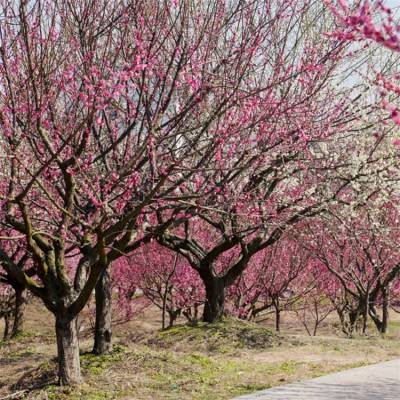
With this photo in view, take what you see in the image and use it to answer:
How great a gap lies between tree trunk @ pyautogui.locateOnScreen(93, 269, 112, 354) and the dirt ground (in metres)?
0.20

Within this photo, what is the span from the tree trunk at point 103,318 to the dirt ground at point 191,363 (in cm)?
20

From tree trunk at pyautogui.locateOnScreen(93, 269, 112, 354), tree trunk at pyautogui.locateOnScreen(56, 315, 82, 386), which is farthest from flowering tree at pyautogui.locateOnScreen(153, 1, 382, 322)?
tree trunk at pyautogui.locateOnScreen(56, 315, 82, 386)

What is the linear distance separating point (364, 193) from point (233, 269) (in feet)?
14.2

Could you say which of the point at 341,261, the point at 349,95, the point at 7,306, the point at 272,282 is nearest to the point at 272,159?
the point at 349,95

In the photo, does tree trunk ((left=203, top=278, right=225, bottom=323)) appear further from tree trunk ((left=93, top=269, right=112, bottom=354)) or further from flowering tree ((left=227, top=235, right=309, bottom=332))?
flowering tree ((left=227, top=235, right=309, bottom=332))

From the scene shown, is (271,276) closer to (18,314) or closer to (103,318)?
(18,314)

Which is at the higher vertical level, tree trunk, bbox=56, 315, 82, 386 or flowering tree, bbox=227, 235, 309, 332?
flowering tree, bbox=227, 235, 309, 332

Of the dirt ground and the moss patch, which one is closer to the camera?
the dirt ground

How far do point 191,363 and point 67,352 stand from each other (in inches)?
94.3

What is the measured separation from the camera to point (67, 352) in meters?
7.63

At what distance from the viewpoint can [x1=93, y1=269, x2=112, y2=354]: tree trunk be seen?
31.9ft

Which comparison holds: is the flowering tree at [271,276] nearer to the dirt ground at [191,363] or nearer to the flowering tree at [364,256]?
the flowering tree at [364,256]

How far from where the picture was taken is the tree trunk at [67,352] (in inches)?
299

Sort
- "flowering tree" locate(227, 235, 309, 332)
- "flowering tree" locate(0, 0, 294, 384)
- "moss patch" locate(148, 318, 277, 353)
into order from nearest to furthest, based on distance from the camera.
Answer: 1. "flowering tree" locate(0, 0, 294, 384)
2. "moss patch" locate(148, 318, 277, 353)
3. "flowering tree" locate(227, 235, 309, 332)
